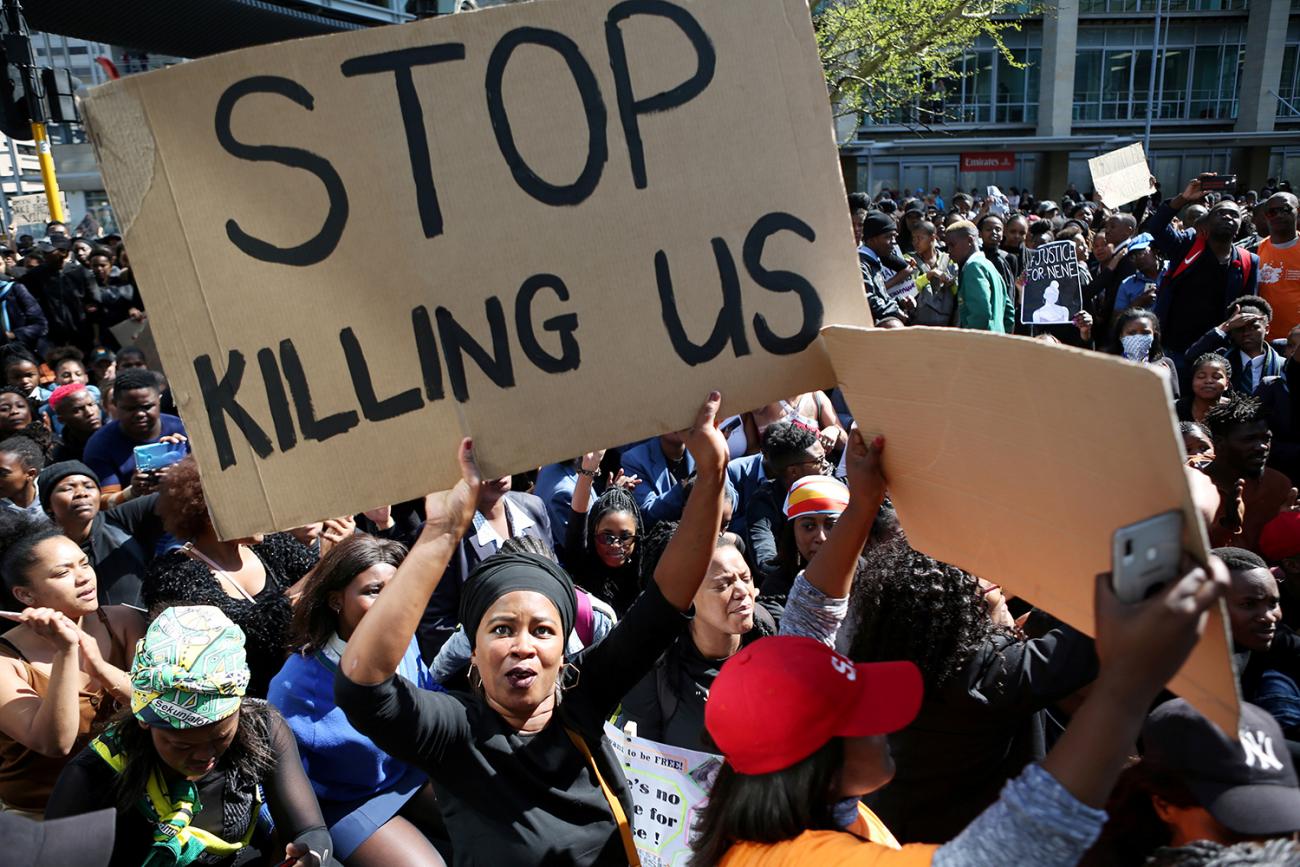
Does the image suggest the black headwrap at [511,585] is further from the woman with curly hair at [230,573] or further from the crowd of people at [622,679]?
the woman with curly hair at [230,573]

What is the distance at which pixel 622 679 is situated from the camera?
2398 millimetres

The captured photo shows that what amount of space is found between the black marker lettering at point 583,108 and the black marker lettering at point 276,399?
22.1 inches

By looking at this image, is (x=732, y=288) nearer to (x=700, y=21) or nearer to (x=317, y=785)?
(x=700, y=21)

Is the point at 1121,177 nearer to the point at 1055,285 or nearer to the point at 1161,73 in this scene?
the point at 1055,285

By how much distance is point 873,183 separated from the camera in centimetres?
3634

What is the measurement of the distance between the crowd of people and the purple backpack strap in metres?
0.02

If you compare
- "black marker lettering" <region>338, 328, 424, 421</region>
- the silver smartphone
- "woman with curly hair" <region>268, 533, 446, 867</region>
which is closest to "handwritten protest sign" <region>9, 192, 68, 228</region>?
"woman with curly hair" <region>268, 533, 446, 867</region>

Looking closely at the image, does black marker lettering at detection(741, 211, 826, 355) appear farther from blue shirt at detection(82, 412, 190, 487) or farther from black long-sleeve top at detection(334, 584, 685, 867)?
blue shirt at detection(82, 412, 190, 487)

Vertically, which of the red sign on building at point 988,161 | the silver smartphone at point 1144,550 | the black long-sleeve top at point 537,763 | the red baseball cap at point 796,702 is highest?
the silver smartphone at point 1144,550

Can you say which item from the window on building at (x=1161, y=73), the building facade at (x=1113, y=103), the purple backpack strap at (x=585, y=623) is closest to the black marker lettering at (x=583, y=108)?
the purple backpack strap at (x=585, y=623)

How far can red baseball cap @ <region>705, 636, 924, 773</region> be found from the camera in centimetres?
173

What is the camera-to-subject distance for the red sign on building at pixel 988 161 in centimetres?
3609

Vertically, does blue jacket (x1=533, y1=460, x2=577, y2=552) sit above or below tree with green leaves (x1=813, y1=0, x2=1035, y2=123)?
below

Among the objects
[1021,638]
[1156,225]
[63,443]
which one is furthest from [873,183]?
[1021,638]
